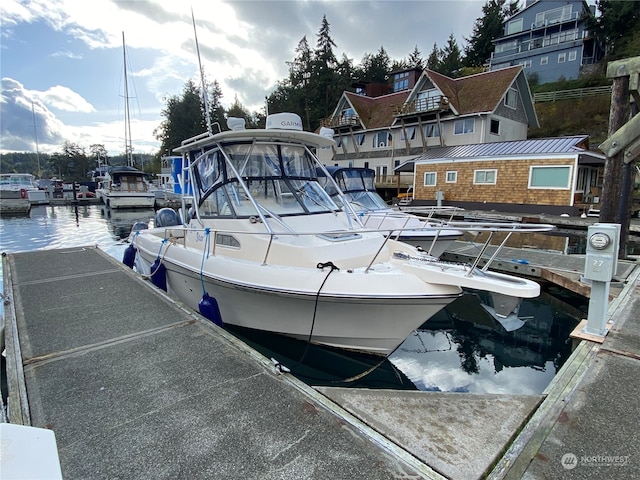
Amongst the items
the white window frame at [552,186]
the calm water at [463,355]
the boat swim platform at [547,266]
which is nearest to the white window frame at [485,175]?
the white window frame at [552,186]

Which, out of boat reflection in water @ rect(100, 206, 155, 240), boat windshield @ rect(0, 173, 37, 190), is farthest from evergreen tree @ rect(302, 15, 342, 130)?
boat windshield @ rect(0, 173, 37, 190)

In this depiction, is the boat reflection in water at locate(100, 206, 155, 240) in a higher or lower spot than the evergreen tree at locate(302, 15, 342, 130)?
lower

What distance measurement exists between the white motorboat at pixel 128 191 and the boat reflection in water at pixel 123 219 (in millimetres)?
399

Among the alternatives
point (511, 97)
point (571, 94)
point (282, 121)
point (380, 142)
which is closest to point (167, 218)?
point (282, 121)

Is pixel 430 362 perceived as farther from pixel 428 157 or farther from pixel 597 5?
pixel 597 5

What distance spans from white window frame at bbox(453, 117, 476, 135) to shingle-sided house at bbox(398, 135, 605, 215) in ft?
13.4

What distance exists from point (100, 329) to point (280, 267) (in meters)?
2.15

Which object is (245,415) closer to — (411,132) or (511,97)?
(411,132)

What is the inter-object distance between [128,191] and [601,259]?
30.7m

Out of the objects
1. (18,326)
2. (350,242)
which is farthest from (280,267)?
(18,326)

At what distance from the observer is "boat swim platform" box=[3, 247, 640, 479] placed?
208 centimetres

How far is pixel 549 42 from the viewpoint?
36.0m

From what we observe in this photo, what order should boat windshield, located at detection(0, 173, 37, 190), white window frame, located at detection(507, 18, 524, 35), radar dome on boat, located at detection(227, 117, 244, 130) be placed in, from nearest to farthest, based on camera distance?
radar dome on boat, located at detection(227, 117, 244, 130) < boat windshield, located at detection(0, 173, 37, 190) < white window frame, located at detection(507, 18, 524, 35)

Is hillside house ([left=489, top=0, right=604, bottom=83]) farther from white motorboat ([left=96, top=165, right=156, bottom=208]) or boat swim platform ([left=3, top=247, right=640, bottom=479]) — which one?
boat swim platform ([left=3, top=247, right=640, bottom=479])
